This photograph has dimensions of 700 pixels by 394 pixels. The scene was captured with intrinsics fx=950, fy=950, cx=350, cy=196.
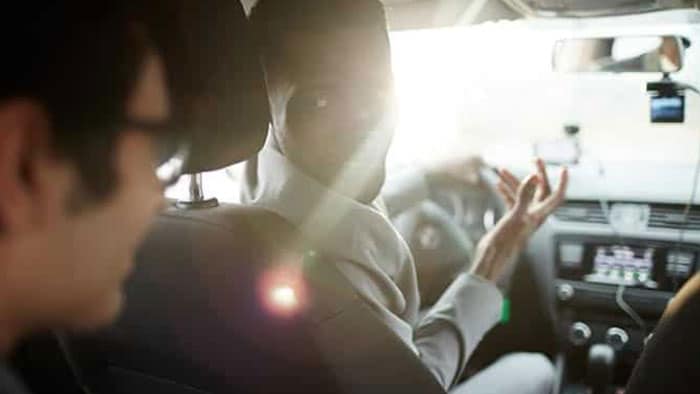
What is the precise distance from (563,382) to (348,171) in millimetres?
1411

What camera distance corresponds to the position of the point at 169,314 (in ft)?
4.33

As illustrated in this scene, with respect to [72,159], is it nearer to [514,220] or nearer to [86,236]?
[86,236]

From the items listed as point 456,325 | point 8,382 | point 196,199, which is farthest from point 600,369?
point 8,382

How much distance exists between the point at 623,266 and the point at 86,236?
2063 millimetres

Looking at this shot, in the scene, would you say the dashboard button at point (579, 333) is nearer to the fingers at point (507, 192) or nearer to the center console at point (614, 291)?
the center console at point (614, 291)

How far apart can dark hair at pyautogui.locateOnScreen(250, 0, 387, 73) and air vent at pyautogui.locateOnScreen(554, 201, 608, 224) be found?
4.17 feet

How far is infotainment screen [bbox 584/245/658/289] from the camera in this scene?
2467mm

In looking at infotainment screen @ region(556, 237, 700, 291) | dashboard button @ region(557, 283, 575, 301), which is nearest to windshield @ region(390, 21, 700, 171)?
infotainment screen @ region(556, 237, 700, 291)

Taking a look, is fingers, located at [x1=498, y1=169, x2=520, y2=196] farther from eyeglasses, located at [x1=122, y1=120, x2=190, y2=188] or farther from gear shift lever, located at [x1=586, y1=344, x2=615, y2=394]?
eyeglasses, located at [x1=122, y1=120, x2=190, y2=188]

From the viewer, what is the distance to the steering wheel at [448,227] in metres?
2.62

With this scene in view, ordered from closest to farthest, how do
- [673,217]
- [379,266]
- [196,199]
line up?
[196,199], [379,266], [673,217]

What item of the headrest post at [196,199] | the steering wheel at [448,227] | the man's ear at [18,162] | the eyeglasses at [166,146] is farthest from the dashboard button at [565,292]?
the man's ear at [18,162]

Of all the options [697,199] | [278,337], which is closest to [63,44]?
[278,337]

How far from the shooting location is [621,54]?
83.8 inches
